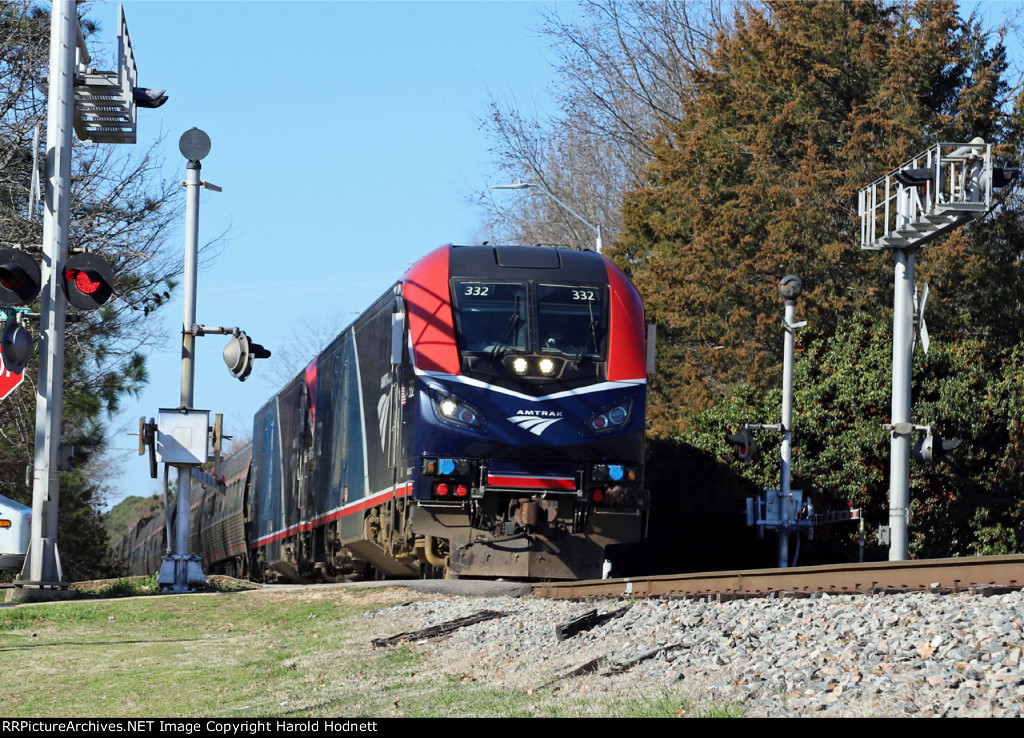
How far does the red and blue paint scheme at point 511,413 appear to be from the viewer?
1396 centimetres

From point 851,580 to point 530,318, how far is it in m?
6.01

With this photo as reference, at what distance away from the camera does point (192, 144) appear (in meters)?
17.4

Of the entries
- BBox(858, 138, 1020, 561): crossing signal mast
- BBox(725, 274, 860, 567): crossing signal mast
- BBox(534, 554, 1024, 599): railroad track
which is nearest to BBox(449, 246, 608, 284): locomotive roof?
BBox(534, 554, 1024, 599): railroad track

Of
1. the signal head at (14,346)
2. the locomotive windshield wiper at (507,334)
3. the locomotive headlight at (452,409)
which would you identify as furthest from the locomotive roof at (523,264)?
the signal head at (14,346)

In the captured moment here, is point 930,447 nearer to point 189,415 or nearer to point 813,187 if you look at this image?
point 189,415

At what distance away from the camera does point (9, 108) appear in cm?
2373

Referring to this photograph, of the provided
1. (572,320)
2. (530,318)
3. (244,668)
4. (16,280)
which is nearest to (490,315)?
(530,318)

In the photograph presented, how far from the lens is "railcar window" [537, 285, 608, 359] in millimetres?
14383

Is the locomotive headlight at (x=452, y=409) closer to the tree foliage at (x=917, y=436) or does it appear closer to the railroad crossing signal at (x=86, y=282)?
the railroad crossing signal at (x=86, y=282)

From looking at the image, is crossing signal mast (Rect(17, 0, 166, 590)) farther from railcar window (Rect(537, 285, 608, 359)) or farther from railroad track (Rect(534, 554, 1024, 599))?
railroad track (Rect(534, 554, 1024, 599))

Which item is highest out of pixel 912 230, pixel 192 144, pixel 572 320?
pixel 192 144

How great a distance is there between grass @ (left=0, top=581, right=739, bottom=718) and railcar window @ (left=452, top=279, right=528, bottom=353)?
281 centimetres

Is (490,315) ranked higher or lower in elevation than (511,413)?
higher

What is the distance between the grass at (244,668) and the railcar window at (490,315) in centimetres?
281
